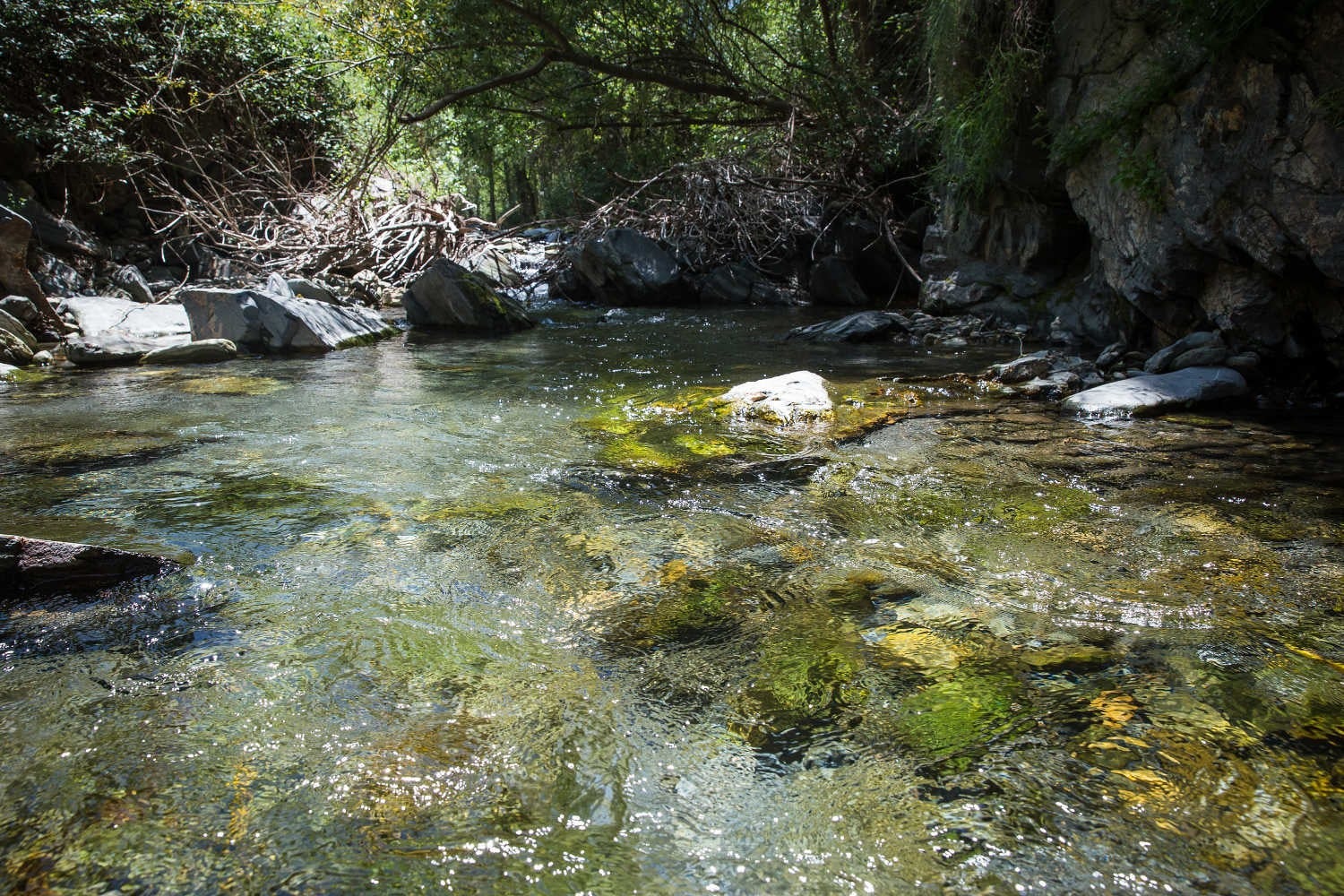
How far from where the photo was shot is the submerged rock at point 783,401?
16.1 feet

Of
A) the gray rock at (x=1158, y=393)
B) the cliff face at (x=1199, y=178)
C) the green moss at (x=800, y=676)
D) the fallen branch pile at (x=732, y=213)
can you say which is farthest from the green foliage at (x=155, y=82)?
the green moss at (x=800, y=676)

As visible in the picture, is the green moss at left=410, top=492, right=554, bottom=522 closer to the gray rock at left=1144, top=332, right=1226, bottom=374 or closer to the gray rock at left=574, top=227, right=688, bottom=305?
the gray rock at left=1144, top=332, right=1226, bottom=374

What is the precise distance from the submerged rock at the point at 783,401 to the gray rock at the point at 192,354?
16.4 feet

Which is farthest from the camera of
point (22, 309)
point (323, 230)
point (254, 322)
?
point (323, 230)

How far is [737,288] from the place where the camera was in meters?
11.6

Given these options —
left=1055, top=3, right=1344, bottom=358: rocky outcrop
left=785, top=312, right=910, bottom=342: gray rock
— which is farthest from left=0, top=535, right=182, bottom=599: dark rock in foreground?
left=785, top=312, right=910, bottom=342: gray rock

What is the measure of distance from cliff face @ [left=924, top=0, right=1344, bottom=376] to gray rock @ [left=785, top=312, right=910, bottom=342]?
4.99 feet

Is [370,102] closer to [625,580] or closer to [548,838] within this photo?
[625,580]

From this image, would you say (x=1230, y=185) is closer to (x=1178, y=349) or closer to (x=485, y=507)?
(x=1178, y=349)

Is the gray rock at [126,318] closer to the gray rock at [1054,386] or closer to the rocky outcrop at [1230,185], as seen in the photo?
the gray rock at [1054,386]

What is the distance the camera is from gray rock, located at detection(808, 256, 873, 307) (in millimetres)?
10836

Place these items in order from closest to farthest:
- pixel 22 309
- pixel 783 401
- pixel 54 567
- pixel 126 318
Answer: pixel 54 567 < pixel 783 401 < pixel 22 309 < pixel 126 318

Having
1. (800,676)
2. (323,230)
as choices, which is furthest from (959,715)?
(323,230)

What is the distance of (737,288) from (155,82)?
8638mm
